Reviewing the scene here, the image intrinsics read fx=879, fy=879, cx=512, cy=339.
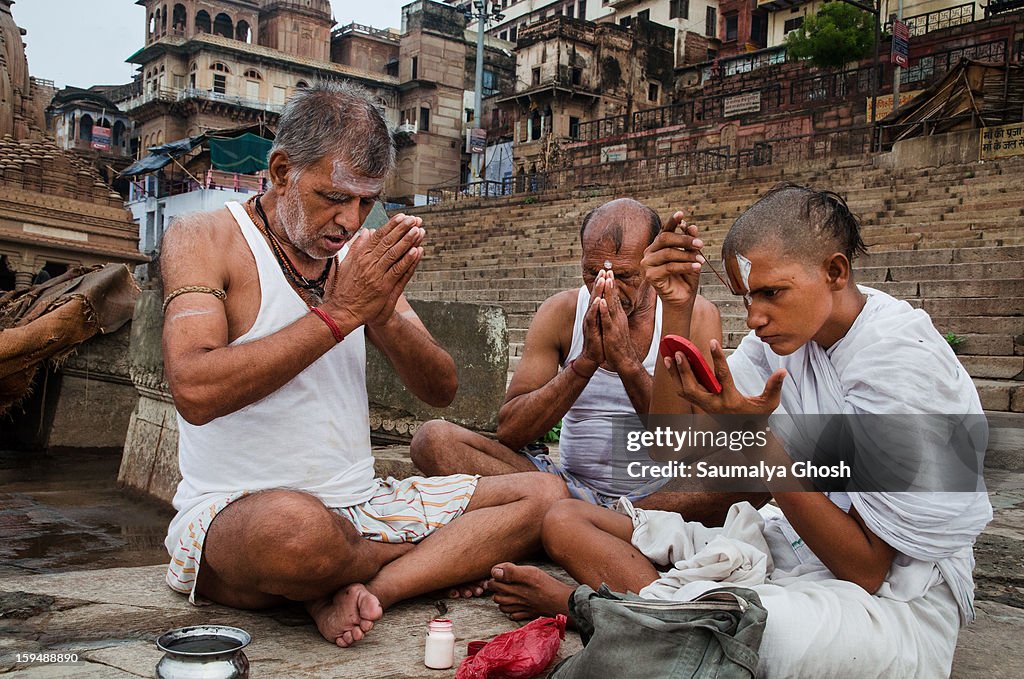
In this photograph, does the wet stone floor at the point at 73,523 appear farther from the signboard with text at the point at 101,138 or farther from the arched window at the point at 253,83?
the signboard with text at the point at 101,138

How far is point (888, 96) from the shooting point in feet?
82.6

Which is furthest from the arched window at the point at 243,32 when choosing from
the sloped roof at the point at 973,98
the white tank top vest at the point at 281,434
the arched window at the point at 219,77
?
the white tank top vest at the point at 281,434

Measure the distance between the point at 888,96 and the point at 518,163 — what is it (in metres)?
15.9

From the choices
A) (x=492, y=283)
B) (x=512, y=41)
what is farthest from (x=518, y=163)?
(x=492, y=283)

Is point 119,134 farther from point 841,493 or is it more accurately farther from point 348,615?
point 841,493

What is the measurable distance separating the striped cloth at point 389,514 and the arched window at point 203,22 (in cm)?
4516

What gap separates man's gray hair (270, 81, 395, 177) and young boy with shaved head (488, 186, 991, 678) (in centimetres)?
106

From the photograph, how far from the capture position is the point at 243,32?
44531 millimetres

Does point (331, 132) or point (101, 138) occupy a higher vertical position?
point (101, 138)

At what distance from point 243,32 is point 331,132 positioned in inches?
1829

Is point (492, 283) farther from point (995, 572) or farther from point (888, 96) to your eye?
point (888, 96)

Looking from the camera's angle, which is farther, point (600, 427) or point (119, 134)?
point (119, 134)

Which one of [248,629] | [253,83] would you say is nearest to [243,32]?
[253,83]

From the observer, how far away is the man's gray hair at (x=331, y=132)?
2.54m
